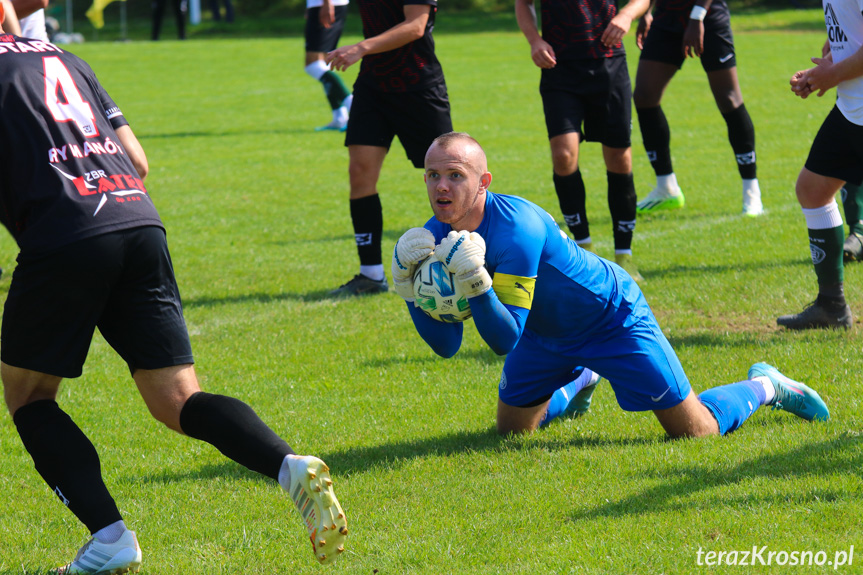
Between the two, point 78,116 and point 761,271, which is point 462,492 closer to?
point 78,116

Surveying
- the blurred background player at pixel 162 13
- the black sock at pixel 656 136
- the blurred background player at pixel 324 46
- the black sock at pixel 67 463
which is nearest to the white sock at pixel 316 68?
the blurred background player at pixel 324 46

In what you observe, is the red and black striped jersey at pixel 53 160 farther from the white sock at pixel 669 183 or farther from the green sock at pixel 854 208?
the white sock at pixel 669 183

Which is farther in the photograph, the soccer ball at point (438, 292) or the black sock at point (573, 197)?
the black sock at point (573, 197)

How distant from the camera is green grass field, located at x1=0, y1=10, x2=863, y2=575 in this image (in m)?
3.44

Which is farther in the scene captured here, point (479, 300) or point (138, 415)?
point (138, 415)

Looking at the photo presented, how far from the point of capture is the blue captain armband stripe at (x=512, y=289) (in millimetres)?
3672

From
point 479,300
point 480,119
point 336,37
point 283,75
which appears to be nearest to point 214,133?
point 336,37

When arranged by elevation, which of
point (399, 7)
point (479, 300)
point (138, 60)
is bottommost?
point (138, 60)

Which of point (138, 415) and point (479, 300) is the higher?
point (479, 300)

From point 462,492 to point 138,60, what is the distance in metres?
25.3

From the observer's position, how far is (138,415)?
498 cm

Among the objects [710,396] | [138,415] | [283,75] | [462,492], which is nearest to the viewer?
[462,492]

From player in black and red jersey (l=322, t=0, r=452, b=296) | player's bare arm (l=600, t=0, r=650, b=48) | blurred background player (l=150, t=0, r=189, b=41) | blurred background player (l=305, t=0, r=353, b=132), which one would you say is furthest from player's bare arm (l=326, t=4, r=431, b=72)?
blurred background player (l=150, t=0, r=189, b=41)

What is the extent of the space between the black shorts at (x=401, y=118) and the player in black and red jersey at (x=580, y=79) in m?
0.77
